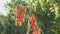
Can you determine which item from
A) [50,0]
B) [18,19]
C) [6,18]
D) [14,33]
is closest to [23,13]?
[18,19]

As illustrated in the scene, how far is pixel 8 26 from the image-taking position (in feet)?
90.9

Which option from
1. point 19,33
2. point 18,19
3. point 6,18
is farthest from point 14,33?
point 18,19

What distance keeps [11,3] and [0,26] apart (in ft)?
10.3

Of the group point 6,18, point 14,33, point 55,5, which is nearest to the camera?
point 55,5

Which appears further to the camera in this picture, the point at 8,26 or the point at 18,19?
the point at 8,26

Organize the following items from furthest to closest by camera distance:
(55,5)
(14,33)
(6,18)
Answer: (6,18) < (14,33) < (55,5)

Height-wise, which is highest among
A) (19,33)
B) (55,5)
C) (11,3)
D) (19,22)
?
(55,5)

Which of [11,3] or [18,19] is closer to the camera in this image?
[18,19]

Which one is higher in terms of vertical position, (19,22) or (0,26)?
(19,22)

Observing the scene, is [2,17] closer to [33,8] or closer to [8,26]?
[8,26]

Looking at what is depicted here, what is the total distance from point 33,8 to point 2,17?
25.6 meters

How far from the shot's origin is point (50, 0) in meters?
3.70

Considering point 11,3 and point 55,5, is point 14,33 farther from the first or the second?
point 55,5

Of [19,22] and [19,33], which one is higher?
[19,22]
